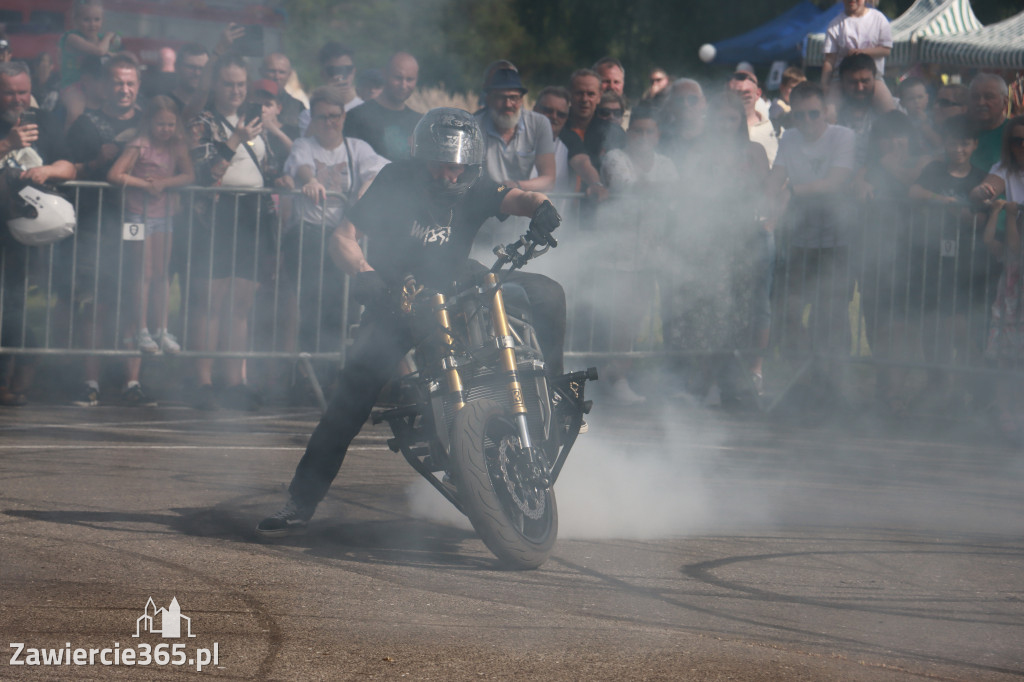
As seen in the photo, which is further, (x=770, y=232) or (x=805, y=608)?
(x=770, y=232)

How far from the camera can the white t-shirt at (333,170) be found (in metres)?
9.80

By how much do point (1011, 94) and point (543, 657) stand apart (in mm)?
12012

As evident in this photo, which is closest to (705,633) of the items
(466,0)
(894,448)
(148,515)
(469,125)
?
(469,125)

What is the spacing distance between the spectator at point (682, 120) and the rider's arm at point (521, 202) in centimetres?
497

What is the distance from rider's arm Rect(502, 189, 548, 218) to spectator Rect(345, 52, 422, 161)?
4376mm

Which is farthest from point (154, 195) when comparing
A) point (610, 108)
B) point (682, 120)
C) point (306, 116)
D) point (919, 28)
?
point (919, 28)

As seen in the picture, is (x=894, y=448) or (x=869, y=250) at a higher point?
(x=869, y=250)

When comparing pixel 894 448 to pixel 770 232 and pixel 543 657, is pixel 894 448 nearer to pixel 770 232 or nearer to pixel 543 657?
pixel 770 232

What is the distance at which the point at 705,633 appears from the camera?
4.50 metres

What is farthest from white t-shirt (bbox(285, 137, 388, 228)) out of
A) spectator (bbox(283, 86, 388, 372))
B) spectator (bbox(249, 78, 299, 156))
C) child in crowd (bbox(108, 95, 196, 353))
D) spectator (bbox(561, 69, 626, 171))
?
spectator (bbox(561, 69, 626, 171))

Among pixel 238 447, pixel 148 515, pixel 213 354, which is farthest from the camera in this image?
pixel 213 354

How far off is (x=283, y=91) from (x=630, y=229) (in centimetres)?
316

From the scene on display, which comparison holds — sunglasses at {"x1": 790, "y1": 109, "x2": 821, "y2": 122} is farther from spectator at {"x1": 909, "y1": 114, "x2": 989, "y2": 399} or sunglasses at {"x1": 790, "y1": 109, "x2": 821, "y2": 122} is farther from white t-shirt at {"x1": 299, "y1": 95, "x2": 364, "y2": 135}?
white t-shirt at {"x1": 299, "y1": 95, "x2": 364, "y2": 135}

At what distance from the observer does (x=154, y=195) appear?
964 cm
